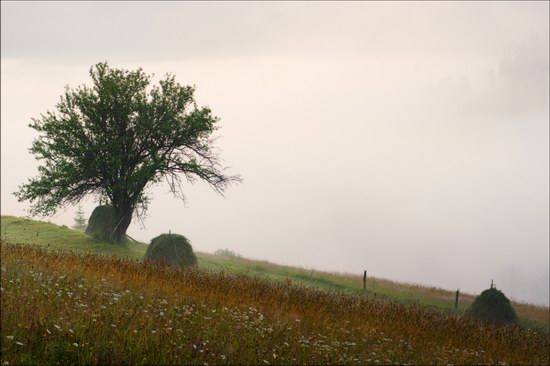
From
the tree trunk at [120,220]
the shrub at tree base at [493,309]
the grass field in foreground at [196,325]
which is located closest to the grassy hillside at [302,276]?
the tree trunk at [120,220]

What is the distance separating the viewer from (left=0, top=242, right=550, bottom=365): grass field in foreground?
8508mm

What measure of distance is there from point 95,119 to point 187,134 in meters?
5.69

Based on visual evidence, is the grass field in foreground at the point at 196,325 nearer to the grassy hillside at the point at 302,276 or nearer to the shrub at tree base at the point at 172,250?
the shrub at tree base at the point at 172,250

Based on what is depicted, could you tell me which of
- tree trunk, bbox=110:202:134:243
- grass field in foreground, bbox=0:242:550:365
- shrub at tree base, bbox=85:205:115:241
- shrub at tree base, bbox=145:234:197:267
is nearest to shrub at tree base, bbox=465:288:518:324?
grass field in foreground, bbox=0:242:550:365

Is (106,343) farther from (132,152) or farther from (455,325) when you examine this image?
(132,152)

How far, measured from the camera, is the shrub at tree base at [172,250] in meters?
24.6

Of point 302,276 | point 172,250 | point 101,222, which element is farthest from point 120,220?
point 302,276

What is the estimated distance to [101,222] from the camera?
34.4 metres

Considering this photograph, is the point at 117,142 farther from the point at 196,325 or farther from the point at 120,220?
the point at 196,325

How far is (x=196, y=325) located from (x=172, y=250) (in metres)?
14.9

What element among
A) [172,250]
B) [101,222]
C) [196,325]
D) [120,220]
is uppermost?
[120,220]

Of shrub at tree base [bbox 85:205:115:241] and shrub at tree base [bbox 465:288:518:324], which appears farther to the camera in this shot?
shrub at tree base [bbox 85:205:115:241]

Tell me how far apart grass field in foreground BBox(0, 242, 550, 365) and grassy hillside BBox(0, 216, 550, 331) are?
41.6 ft

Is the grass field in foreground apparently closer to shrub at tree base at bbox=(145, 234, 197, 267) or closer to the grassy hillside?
shrub at tree base at bbox=(145, 234, 197, 267)
